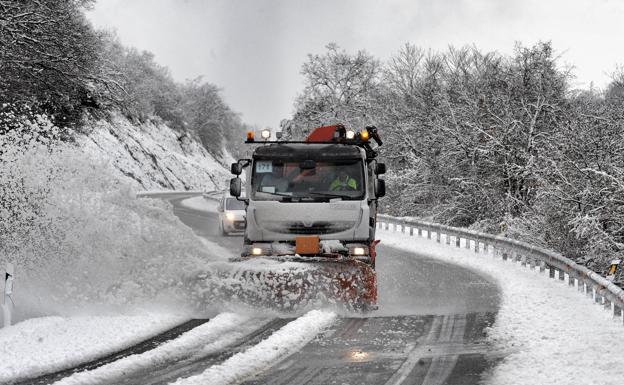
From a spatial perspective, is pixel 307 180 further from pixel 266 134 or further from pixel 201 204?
pixel 201 204

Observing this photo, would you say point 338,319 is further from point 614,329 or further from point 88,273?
point 88,273

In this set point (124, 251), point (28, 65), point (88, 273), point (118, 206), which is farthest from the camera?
point (28, 65)

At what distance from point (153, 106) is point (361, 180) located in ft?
224

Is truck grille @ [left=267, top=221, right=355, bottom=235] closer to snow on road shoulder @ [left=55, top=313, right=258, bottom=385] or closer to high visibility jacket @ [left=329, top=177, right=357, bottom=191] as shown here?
high visibility jacket @ [left=329, top=177, right=357, bottom=191]

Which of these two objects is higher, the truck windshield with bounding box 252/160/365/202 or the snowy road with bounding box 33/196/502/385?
the truck windshield with bounding box 252/160/365/202

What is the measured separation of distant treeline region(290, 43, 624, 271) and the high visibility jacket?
627cm

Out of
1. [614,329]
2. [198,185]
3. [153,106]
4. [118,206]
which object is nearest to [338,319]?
[614,329]

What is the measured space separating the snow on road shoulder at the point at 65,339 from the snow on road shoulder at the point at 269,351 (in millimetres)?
1518

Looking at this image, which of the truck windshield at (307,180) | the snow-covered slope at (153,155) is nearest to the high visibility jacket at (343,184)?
the truck windshield at (307,180)

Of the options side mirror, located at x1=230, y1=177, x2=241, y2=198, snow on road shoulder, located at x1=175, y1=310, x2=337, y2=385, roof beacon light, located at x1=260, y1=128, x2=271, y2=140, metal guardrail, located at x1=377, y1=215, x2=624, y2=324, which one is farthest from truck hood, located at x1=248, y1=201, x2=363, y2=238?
metal guardrail, located at x1=377, y1=215, x2=624, y2=324

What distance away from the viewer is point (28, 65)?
1998 centimetres

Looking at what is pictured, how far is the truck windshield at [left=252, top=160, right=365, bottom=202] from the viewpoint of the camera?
1159 centimetres

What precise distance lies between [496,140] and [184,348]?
19.9 metres

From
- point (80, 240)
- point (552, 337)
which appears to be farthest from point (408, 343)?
point (80, 240)
